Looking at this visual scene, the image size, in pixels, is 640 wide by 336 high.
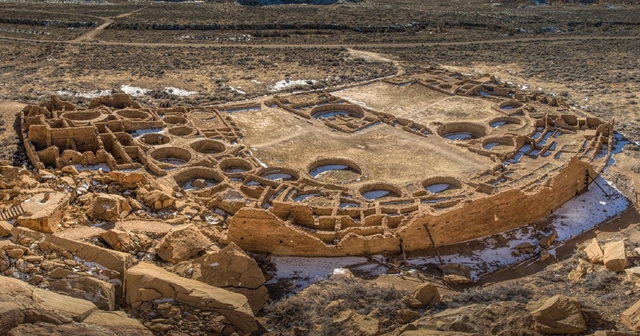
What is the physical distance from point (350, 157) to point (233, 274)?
13.5m

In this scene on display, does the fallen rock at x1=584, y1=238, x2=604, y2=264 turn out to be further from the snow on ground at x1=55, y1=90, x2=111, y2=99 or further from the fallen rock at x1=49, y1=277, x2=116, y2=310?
the snow on ground at x1=55, y1=90, x2=111, y2=99

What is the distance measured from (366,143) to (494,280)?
506 inches

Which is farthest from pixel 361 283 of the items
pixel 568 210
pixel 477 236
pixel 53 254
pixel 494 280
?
pixel 568 210

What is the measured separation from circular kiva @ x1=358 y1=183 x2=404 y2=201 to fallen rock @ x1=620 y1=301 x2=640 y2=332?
12923mm

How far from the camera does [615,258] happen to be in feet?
62.2

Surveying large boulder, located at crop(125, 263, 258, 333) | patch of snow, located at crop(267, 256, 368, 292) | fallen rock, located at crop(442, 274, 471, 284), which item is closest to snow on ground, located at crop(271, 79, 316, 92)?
patch of snow, located at crop(267, 256, 368, 292)

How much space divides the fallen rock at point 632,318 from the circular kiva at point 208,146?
2041cm

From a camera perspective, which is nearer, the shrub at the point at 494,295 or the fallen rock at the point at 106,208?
the shrub at the point at 494,295

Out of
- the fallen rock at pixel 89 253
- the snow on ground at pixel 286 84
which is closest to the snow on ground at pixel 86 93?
the snow on ground at pixel 286 84

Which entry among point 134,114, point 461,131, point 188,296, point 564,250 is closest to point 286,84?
point 134,114

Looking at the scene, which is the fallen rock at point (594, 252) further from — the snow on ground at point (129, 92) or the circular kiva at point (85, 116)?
the snow on ground at point (129, 92)

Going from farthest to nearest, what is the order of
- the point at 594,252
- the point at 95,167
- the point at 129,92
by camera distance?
the point at 129,92 < the point at 95,167 < the point at 594,252

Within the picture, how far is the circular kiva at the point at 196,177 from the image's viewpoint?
26859 millimetres

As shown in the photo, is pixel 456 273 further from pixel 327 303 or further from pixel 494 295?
pixel 327 303
